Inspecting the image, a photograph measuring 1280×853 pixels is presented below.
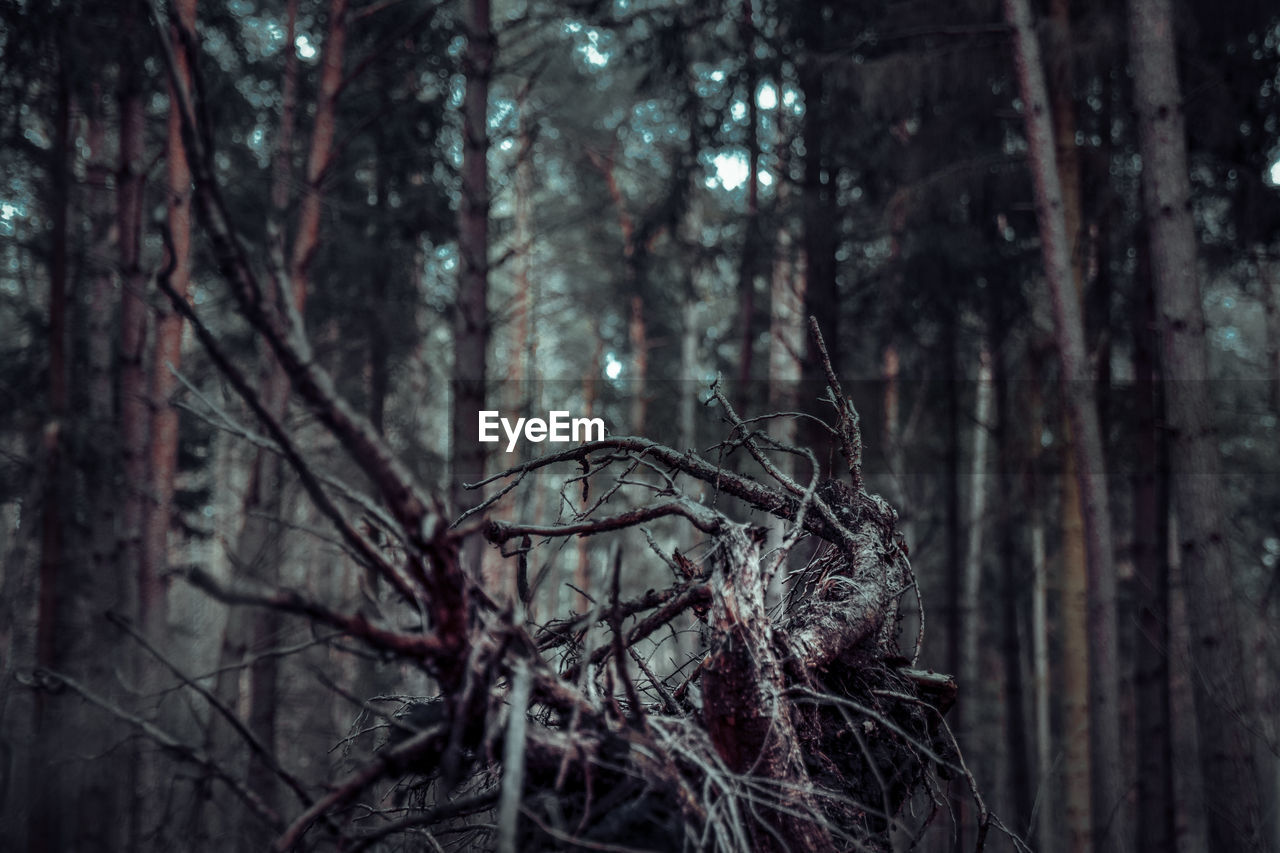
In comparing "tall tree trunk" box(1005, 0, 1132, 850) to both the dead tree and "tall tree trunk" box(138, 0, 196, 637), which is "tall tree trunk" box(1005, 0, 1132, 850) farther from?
"tall tree trunk" box(138, 0, 196, 637)

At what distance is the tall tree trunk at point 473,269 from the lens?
20.6 ft

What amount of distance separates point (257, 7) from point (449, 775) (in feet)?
37.2

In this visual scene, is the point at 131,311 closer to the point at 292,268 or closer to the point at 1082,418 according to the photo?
the point at 292,268

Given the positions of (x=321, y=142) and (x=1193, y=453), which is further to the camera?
(x=321, y=142)

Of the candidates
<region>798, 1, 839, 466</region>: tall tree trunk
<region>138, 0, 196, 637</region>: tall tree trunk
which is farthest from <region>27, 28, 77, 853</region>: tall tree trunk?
<region>798, 1, 839, 466</region>: tall tree trunk

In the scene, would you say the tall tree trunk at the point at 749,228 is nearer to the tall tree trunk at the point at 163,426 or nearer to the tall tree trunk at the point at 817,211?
the tall tree trunk at the point at 817,211

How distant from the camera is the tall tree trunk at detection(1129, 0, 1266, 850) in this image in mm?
5137

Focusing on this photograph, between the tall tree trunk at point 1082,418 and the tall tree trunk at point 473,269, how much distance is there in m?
3.91

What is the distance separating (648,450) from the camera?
2129mm

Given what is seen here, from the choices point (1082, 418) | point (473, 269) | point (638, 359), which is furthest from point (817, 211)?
point (638, 359)

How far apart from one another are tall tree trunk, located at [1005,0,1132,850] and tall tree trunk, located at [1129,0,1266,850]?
549 millimetres

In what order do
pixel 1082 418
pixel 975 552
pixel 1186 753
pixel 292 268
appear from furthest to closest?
pixel 975 552
pixel 292 268
pixel 1186 753
pixel 1082 418

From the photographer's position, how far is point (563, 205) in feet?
60.9

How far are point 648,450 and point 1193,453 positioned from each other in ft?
15.4
